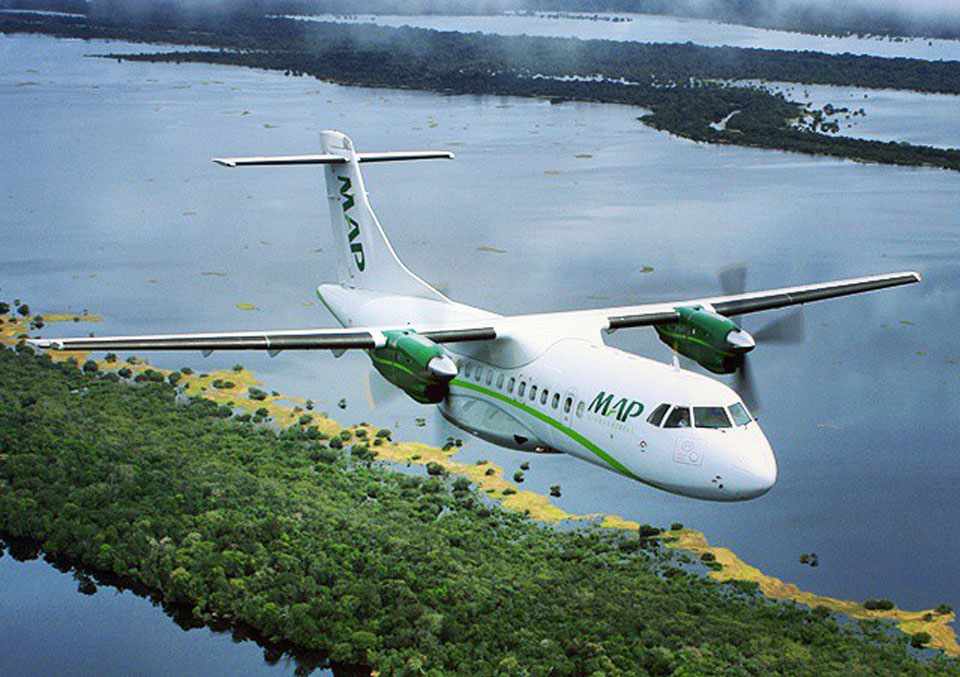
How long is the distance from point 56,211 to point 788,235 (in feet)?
230

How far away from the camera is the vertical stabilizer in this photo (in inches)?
1902

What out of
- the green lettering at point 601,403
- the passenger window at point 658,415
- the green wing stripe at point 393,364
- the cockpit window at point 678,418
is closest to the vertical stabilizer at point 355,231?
the green wing stripe at point 393,364

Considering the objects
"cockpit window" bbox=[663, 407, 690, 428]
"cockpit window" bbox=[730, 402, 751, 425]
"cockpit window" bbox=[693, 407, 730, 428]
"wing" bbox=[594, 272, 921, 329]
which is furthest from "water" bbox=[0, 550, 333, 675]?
"cockpit window" bbox=[730, 402, 751, 425]

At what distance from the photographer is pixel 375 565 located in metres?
46.2

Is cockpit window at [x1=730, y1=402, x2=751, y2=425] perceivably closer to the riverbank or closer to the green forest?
the green forest

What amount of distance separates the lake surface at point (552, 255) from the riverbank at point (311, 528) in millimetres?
1744

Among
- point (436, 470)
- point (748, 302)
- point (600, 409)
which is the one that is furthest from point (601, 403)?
point (436, 470)

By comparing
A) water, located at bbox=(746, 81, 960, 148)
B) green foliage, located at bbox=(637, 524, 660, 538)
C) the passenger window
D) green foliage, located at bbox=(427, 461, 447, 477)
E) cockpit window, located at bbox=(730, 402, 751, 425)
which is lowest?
green foliage, located at bbox=(637, 524, 660, 538)

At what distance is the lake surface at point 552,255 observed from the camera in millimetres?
54375

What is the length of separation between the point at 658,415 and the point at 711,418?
1437mm

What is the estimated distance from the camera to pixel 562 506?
5381cm

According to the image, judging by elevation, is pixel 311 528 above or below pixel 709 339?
below

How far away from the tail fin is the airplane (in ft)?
6.60

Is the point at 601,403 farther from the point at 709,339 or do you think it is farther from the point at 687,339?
the point at 687,339
